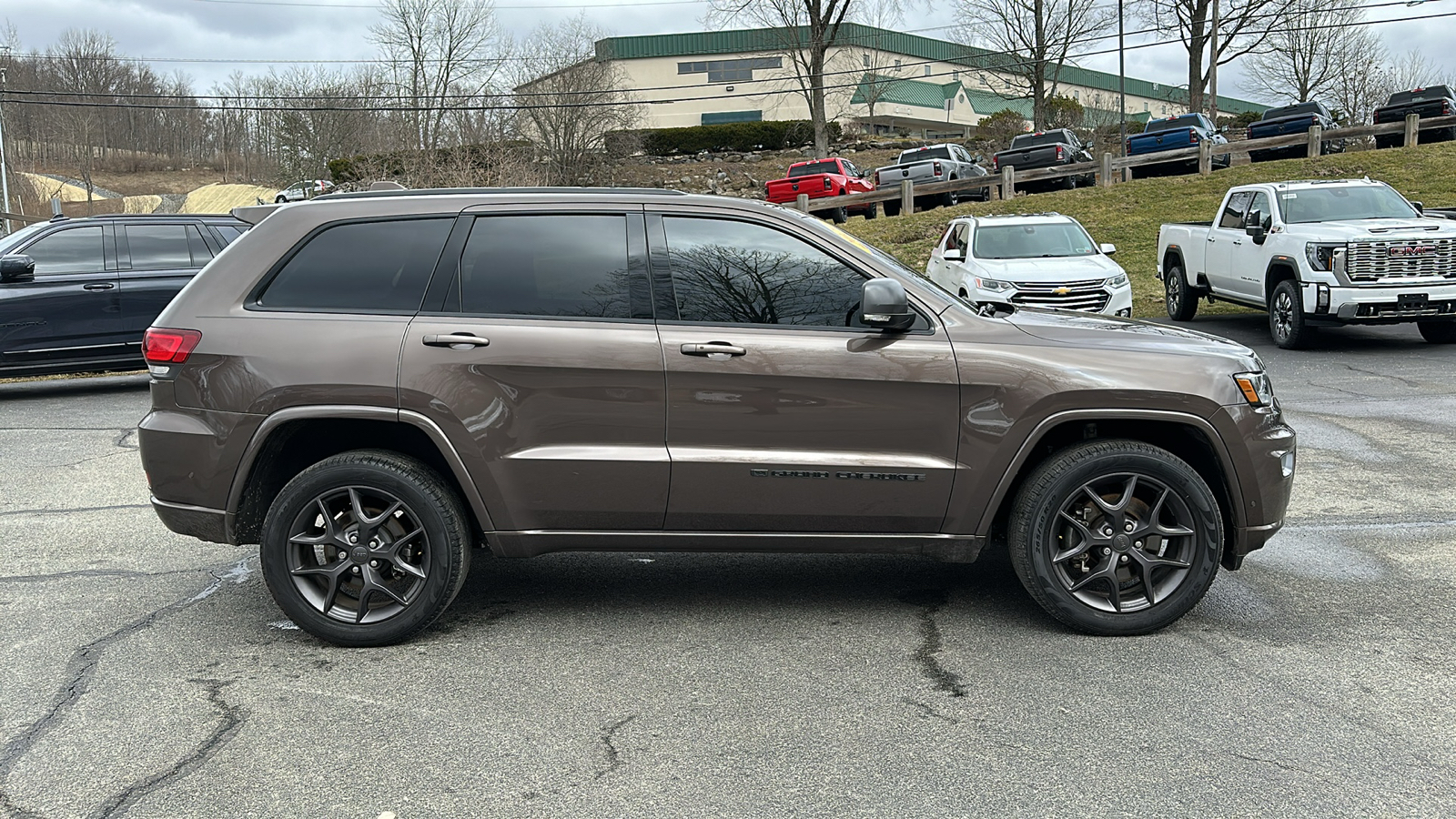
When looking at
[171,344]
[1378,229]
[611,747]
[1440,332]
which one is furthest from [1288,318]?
[171,344]

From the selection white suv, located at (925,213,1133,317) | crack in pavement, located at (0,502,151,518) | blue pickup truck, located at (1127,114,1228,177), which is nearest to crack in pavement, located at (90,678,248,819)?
crack in pavement, located at (0,502,151,518)

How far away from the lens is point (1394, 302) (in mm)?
12695

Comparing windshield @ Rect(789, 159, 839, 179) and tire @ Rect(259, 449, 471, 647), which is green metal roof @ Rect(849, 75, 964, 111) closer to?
windshield @ Rect(789, 159, 839, 179)

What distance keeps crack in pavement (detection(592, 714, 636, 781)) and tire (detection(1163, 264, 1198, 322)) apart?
48.6ft

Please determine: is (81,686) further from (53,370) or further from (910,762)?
(53,370)

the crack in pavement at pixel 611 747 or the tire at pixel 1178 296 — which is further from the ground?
the tire at pixel 1178 296

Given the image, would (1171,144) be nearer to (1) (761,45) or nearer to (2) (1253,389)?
(2) (1253,389)

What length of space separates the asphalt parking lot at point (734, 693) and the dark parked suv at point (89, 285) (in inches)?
248

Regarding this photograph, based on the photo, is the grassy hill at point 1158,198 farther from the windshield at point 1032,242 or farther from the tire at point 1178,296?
the windshield at point 1032,242

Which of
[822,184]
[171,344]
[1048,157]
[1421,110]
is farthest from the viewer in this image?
[822,184]

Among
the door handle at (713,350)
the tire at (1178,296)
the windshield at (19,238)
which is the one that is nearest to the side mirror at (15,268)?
the windshield at (19,238)

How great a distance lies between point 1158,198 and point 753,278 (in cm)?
2522

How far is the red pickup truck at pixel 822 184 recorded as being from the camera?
114 feet

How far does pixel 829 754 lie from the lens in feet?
11.8
